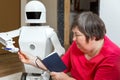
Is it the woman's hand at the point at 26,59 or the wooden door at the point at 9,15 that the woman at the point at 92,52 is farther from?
the wooden door at the point at 9,15

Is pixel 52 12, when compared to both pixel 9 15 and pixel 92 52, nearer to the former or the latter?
pixel 9 15

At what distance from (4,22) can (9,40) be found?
175cm

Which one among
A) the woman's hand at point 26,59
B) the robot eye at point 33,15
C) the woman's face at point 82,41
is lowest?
the woman's hand at point 26,59

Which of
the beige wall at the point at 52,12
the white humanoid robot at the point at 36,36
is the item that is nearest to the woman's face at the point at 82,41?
the white humanoid robot at the point at 36,36

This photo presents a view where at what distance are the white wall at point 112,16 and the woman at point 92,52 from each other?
3.35ft

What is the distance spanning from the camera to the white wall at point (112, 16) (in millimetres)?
2010

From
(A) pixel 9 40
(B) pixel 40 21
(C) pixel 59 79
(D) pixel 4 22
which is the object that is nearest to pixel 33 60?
(C) pixel 59 79

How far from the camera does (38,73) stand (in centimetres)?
197

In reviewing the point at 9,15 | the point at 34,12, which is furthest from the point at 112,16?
the point at 9,15

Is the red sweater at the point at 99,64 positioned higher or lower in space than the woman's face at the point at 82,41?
lower

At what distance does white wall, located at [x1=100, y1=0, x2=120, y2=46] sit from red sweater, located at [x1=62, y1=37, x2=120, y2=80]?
3.27 feet

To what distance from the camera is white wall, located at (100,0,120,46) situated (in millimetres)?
2010

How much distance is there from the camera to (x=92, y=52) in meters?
1.02

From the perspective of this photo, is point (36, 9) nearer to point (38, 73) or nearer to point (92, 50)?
point (38, 73)
